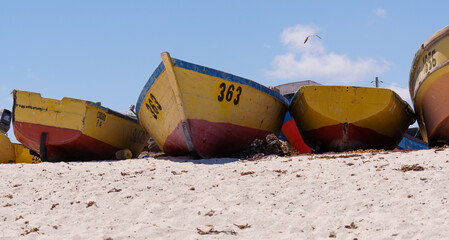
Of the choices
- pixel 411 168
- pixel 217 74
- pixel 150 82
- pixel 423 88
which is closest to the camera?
pixel 411 168

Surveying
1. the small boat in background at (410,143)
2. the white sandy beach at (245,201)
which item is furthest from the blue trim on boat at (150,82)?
the small boat in background at (410,143)

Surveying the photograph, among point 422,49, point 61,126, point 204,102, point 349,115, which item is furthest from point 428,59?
point 61,126

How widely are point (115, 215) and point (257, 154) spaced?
14.5 feet

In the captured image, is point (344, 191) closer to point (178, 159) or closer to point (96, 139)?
point (178, 159)

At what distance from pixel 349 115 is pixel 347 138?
0.61 m

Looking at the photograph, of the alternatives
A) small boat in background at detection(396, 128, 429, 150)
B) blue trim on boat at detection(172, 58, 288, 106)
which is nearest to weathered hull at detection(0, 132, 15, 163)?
blue trim on boat at detection(172, 58, 288, 106)

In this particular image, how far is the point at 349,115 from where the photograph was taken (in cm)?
924

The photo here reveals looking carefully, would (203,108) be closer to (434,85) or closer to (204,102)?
(204,102)

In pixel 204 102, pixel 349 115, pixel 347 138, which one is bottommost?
pixel 347 138

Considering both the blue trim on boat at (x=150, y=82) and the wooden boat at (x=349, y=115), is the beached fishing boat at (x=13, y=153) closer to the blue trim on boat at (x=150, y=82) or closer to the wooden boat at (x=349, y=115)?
the blue trim on boat at (x=150, y=82)

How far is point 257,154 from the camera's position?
852 centimetres

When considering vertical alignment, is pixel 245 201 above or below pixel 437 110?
below

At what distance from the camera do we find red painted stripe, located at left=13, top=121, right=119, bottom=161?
35.2 ft

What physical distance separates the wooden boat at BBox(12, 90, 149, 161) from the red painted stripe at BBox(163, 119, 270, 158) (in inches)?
108
